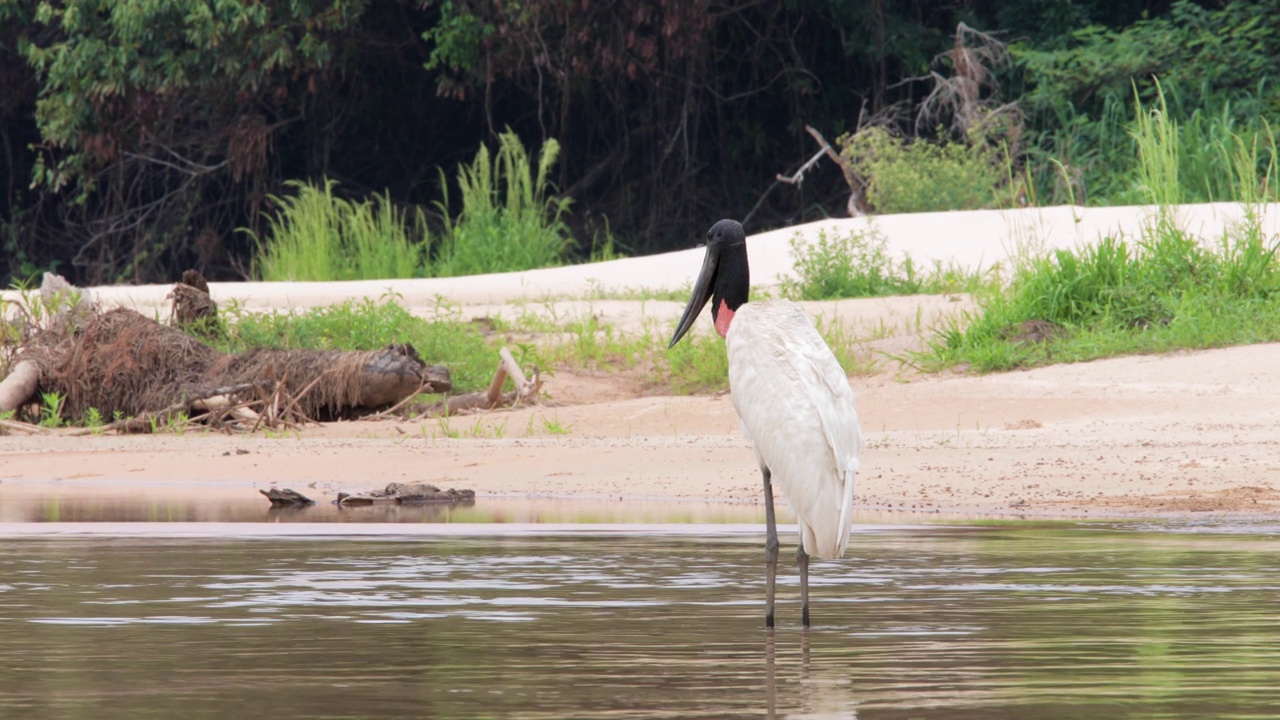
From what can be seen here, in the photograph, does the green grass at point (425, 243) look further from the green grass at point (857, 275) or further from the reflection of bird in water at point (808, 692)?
the reflection of bird in water at point (808, 692)

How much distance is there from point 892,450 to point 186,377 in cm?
491

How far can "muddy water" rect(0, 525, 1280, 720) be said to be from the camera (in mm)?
3727

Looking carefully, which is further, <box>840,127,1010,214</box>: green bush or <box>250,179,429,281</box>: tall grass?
<box>250,179,429,281</box>: tall grass

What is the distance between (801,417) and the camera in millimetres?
4895

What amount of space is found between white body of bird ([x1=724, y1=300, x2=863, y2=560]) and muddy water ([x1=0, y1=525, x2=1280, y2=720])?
31 cm

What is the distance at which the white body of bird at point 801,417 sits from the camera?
15.7ft

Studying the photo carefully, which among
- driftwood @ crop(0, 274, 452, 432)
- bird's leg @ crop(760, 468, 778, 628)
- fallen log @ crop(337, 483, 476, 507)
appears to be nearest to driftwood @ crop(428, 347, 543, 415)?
driftwood @ crop(0, 274, 452, 432)

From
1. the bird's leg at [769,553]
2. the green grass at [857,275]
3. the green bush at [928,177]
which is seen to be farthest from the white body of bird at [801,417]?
the green bush at [928,177]

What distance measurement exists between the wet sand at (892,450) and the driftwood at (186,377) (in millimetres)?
386

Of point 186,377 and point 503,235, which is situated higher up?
point 503,235

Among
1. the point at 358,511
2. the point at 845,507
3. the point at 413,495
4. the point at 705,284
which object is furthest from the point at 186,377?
the point at 845,507

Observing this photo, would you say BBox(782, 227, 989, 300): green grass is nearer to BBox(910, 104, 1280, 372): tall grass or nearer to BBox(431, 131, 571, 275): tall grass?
BBox(910, 104, 1280, 372): tall grass

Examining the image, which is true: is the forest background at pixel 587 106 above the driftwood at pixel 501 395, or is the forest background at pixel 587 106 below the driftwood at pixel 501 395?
above

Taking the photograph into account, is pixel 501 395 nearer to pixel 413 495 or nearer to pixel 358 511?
pixel 413 495
